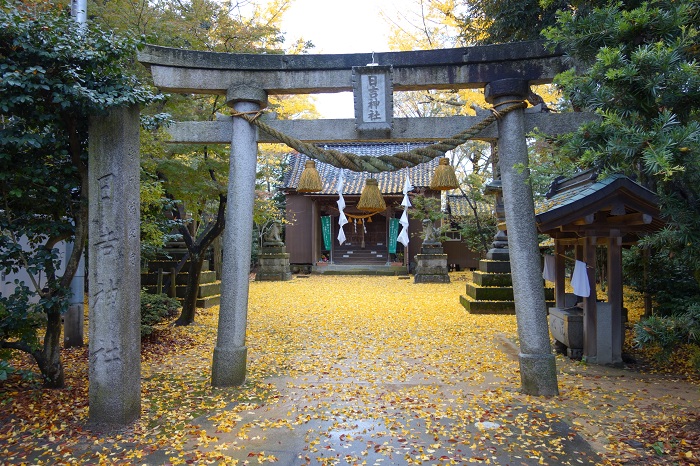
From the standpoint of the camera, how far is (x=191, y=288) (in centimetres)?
971

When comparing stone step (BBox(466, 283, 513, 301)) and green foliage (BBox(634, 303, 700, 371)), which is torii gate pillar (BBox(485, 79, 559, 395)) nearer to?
green foliage (BBox(634, 303, 700, 371))

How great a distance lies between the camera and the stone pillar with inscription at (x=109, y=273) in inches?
178

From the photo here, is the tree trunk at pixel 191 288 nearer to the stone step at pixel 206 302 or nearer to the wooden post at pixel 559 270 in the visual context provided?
the stone step at pixel 206 302

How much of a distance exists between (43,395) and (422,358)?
5.13 metres

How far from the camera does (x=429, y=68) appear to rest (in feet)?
19.4

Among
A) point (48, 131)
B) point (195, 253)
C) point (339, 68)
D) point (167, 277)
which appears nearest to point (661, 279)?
point (339, 68)

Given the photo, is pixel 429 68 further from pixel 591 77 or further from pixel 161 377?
pixel 161 377

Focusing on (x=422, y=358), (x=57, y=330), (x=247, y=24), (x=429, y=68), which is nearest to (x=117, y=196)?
(x=57, y=330)

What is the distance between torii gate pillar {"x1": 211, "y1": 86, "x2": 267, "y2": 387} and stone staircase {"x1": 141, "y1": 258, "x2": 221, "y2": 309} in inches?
233

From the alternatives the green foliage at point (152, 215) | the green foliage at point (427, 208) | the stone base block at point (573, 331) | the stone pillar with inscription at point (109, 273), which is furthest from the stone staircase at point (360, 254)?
the stone pillar with inscription at point (109, 273)

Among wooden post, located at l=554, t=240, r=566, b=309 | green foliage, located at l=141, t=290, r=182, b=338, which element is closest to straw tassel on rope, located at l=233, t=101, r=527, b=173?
wooden post, located at l=554, t=240, r=566, b=309

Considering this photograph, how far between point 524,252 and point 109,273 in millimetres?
4521

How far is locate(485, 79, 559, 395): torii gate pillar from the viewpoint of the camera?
18.1 ft

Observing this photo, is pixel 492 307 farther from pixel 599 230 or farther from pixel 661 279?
pixel 599 230
